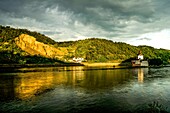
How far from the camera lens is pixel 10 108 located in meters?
29.3

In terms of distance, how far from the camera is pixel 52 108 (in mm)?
29344

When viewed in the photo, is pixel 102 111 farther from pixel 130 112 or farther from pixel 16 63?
pixel 16 63

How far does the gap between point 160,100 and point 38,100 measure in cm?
1860

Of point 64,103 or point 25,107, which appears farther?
point 64,103

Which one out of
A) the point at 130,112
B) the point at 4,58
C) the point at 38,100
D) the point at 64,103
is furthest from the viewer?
the point at 4,58

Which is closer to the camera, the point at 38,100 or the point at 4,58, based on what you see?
the point at 38,100

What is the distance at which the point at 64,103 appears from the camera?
3269 cm

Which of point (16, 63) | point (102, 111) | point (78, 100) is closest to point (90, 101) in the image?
point (78, 100)

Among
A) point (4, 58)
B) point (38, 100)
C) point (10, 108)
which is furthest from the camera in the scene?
point (4, 58)

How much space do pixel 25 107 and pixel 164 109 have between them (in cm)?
1782

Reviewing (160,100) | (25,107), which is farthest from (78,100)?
(160,100)

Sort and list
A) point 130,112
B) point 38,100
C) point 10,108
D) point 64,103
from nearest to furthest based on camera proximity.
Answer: point 130,112 → point 10,108 → point 64,103 → point 38,100

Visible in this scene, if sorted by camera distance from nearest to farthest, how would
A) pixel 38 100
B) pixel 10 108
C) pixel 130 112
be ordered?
pixel 130 112 → pixel 10 108 → pixel 38 100

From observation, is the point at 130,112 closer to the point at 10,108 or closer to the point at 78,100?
the point at 78,100
